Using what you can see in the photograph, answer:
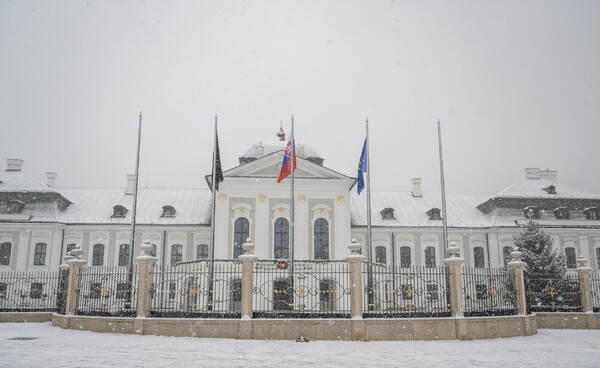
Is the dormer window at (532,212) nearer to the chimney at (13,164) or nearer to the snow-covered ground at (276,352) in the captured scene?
the snow-covered ground at (276,352)

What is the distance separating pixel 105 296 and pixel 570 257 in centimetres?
3463

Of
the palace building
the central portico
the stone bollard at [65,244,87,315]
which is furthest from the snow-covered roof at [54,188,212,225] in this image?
the stone bollard at [65,244,87,315]

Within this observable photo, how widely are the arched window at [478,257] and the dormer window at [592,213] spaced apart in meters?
8.60

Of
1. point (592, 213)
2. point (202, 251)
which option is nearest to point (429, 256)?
point (592, 213)

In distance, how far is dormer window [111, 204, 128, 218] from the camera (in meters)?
38.8

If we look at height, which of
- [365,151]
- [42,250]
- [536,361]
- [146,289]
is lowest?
[536,361]

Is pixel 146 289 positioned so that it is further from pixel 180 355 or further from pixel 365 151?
pixel 365 151

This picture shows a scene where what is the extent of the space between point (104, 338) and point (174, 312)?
196cm

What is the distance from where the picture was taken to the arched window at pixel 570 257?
3909cm

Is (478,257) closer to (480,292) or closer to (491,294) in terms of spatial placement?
(491,294)

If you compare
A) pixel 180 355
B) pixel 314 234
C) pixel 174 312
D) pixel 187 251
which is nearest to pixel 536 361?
pixel 180 355

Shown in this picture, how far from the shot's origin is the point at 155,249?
37.9 m

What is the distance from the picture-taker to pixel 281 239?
34.0 metres

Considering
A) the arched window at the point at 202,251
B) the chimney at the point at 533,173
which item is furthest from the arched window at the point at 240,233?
the chimney at the point at 533,173
